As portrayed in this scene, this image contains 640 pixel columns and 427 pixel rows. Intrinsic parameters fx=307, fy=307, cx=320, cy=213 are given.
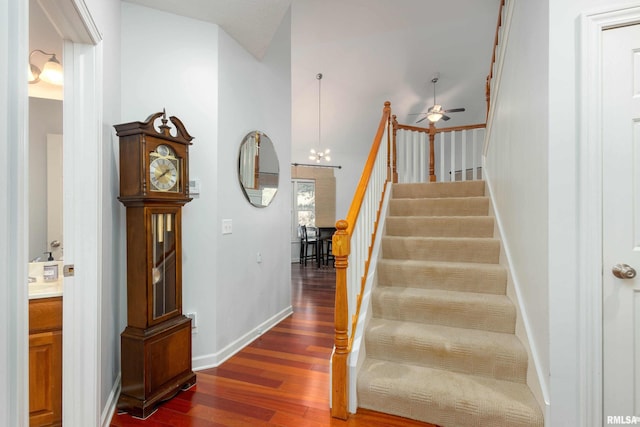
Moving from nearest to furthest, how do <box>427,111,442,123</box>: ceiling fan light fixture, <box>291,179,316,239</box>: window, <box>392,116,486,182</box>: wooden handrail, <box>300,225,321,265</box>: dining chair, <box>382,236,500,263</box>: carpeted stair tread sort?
<box>382,236,500,263</box>: carpeted stair tread
<box>392,116,486,182</box>: wooden handrail
<box>427,111,442,123</box>: ceiling fan light fixture
<box>300,225,321,265</box>: dining chair
<box>291,179,316,239</box>: window

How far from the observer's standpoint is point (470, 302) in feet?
6.91

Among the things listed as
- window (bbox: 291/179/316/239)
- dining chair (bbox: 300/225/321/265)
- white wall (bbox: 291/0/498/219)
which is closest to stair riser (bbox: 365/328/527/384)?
white wall (bbox: 291/0/498/219)

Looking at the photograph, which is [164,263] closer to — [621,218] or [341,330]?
[341,330]

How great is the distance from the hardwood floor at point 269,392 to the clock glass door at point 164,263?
59cm

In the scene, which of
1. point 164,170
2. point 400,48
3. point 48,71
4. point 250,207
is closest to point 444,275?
point 250,207

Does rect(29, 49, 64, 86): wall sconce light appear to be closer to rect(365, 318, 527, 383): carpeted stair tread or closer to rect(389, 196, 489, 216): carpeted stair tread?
rect(365, 318, 527, 383): carpeted stair tread

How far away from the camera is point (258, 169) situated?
9.80 ft

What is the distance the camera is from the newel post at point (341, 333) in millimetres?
1792

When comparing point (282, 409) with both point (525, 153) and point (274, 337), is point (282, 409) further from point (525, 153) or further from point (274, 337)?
point (525, 153)

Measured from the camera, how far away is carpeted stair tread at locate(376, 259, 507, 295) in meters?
2.26

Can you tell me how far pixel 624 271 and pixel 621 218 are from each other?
245 millimetres

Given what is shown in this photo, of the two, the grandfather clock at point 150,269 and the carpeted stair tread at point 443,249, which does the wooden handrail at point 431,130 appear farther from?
the grandfather clock at point 150,269

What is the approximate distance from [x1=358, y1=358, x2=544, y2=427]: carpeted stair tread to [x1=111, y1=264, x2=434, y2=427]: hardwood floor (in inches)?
3.5

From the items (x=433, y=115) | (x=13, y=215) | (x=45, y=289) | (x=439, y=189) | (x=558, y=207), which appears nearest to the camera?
(x=13, y=215)
